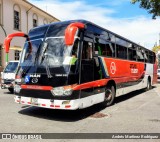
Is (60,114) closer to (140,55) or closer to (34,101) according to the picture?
(34,101)

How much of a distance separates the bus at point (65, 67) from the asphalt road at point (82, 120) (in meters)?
0.48

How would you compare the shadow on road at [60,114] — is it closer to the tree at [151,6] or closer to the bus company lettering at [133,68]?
the bus company lettering at [133,68]

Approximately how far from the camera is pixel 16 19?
27.1 meters

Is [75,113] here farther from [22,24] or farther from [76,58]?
[22,24]

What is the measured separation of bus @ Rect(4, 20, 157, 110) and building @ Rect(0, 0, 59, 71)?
14694 millimetres

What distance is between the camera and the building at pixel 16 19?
81.0 feet

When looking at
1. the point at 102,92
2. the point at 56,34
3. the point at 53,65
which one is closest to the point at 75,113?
the point at 102,92

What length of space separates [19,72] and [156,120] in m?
4.49

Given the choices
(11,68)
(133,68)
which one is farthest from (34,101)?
(11,68)

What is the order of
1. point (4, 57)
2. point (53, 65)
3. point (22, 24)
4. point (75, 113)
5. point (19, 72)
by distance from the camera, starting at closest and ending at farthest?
point (53, 65) → point (19, 72) → point (75, 113) → point (4, 57) → point (22, 24)

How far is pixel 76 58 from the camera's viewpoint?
794cm

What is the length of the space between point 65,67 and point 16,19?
20.9m

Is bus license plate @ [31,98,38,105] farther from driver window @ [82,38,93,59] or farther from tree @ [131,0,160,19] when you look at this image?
tree @ [131,0,160,19]

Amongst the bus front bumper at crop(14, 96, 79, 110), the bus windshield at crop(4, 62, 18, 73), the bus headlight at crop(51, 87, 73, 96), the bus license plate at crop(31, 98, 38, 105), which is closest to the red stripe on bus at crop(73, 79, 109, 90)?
the bus headlight at crop(51, 87, 73, 96)
